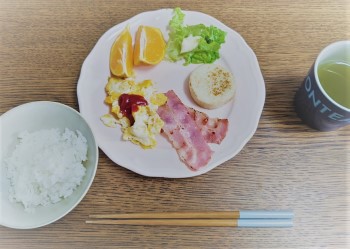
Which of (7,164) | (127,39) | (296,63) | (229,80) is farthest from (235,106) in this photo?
(7,164)

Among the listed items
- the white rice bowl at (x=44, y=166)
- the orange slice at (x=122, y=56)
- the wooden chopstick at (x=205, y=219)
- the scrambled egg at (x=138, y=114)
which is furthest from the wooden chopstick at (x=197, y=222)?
the orange slice at (x=122, y=56)

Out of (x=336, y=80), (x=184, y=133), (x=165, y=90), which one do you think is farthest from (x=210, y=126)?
(x=336, y=80)

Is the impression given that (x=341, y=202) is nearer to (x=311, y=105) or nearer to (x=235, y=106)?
(x=311, y=105)

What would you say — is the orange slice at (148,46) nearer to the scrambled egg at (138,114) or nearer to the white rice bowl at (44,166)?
the scrambled egg at (138,114)

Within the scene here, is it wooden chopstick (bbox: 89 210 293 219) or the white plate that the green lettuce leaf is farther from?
wooden chopstick (bbox: 89 210 293 219)

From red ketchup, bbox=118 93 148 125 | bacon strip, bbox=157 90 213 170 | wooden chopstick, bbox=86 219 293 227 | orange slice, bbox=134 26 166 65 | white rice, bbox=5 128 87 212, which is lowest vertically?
wooden chopstick, bbox=86 219 293 227

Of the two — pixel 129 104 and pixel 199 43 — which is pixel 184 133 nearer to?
pixel 129 104

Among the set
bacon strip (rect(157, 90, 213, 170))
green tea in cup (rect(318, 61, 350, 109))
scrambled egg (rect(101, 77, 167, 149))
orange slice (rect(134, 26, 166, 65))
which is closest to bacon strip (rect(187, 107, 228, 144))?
bacon strip (rect(157, 90, 213, 170))
